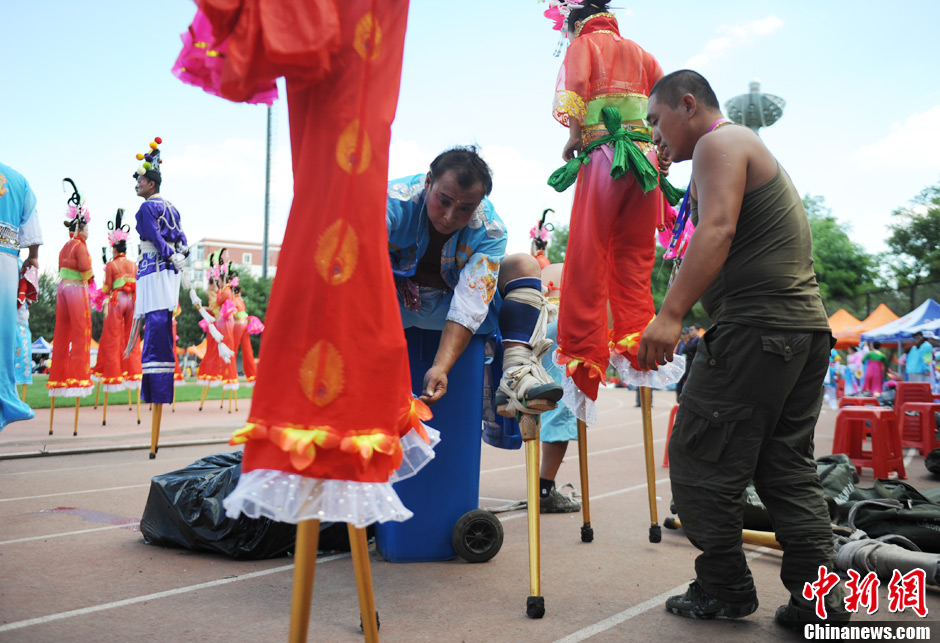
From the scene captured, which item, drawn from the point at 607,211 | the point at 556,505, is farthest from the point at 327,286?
the point at 556,505

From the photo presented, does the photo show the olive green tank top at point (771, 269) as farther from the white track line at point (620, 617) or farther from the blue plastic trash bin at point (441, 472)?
the blue plastic trash bin at point (441, 472)

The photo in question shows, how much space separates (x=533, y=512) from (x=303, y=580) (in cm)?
119

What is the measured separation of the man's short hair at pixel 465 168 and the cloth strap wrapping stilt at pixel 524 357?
21.5 inches

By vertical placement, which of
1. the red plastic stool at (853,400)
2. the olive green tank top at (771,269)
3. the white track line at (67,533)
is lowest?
the white track line at (67,533)

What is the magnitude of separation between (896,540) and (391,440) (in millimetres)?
2652

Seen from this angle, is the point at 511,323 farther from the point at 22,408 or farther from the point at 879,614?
the point at 22,408

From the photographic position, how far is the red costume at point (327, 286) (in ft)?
5.52

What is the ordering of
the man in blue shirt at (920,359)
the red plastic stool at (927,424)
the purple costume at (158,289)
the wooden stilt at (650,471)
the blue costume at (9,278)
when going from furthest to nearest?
1. the man in blue shirt at (920,359)
2. the red plastic stool at (927,424)
3. the purple costume at (158,289)
4. the blue costume at (9,278)
5. the wooden stilt at (650,471)

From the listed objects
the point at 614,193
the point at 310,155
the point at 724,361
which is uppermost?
the point at 614,193

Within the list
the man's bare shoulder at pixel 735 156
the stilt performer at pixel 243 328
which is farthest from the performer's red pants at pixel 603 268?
the stilt performer at pixel 243 328

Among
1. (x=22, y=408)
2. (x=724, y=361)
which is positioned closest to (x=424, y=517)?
(x=724, y=361)

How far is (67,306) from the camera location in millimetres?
9227

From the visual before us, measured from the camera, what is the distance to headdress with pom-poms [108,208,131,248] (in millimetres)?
10680

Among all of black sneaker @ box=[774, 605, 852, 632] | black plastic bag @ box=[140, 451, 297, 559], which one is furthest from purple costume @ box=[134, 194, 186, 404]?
black sneaker @ box=[774, 605, 852, 632]
